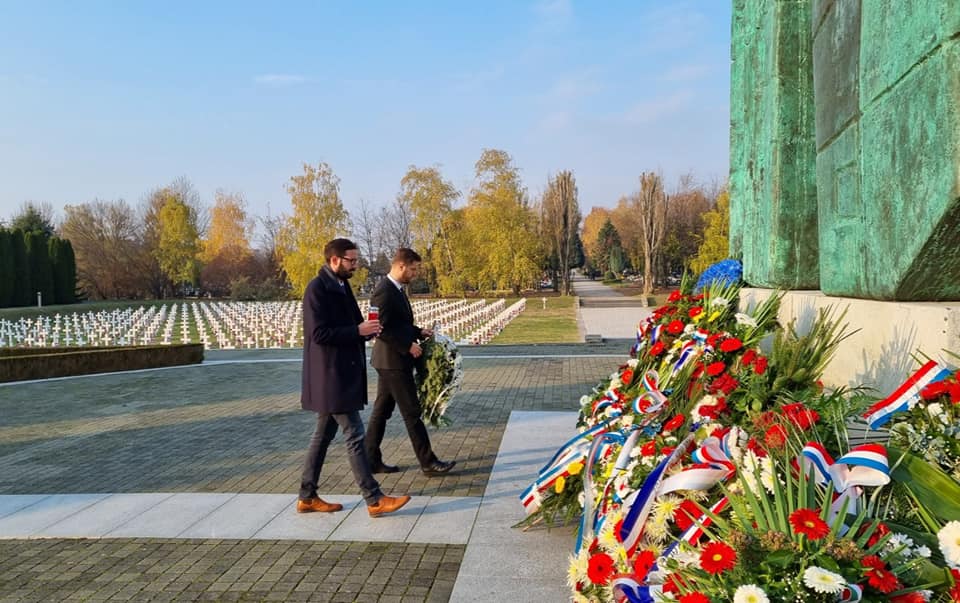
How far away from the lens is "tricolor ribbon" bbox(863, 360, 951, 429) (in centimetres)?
201

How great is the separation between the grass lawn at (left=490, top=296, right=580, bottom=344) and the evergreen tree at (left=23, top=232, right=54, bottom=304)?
102 ft

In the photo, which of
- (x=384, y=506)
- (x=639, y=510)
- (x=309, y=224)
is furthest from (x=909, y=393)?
(x=309, y=224)

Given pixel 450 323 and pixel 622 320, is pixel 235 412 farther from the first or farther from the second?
pixel 622 320

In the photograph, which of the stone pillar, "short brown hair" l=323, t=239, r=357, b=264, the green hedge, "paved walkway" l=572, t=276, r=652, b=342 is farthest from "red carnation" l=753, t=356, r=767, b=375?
"paved walkway" l=572, t=276, r=652, b=342

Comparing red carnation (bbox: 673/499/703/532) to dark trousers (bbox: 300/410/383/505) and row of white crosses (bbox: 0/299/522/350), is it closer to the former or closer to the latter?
dark trousers (bbox: 300/410/383/505)

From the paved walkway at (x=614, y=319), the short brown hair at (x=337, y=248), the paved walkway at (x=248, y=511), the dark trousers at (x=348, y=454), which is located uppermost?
the short brown hair at (x=337, y=248)

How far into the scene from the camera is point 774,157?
4.49 m

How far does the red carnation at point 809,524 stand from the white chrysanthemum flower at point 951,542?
27cm

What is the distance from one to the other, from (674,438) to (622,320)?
24.7 metres

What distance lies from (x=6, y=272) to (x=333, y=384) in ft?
148

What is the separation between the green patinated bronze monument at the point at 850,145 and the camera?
98.8 inches

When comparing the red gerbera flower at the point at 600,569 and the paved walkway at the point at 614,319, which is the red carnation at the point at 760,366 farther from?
the paved walkway at the point at 614,319

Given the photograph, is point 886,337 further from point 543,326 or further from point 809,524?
point 543,326

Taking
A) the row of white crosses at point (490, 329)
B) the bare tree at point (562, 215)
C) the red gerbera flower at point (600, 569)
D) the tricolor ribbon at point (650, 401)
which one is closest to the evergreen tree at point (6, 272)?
the row of white crosses at point (490, 329)
